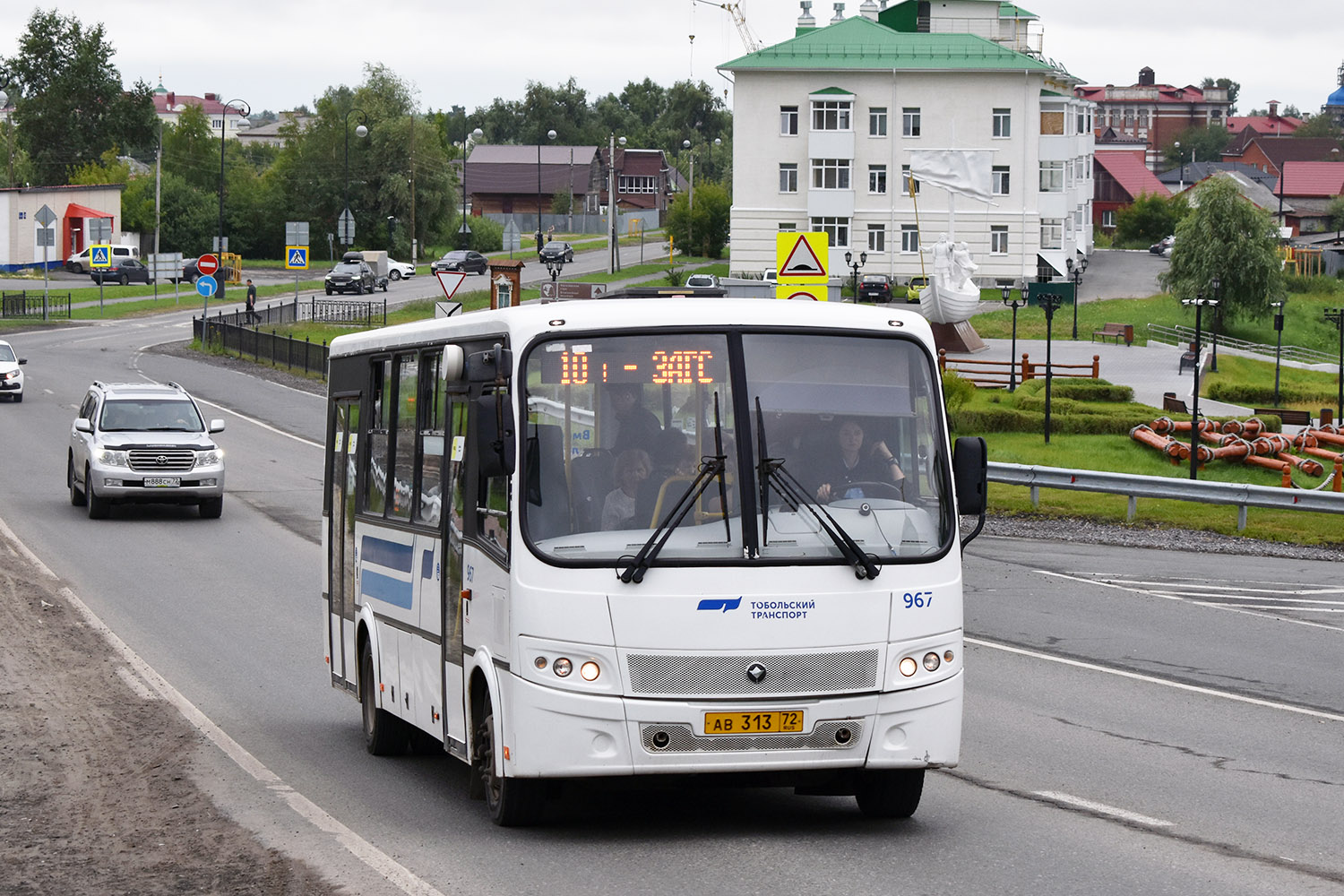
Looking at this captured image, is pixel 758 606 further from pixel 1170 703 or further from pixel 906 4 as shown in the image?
pixel 906 4

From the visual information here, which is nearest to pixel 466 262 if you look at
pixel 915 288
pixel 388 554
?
pixel 915 288

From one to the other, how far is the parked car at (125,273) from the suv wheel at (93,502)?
233ft

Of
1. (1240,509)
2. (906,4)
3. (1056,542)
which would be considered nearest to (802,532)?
(1056,542)

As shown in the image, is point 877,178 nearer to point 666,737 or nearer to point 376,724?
point 376,724

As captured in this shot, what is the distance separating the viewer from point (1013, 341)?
166 feet

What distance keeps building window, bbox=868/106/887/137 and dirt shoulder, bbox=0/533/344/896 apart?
78379 mm

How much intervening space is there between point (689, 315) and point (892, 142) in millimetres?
84001

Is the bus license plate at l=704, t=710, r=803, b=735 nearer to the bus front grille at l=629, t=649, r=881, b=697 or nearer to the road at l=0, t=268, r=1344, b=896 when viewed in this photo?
the bus front grille at l=629, t=649, r=881, b=697

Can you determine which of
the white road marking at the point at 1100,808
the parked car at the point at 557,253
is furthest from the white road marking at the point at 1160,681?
the parked car at the point at 557,253

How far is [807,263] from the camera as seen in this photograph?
23.0 metres

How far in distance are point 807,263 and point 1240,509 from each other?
8585mm

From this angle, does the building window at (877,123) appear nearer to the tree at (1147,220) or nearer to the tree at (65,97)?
the tree at (1147,220)

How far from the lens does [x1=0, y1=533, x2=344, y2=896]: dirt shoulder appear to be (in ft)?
25.4

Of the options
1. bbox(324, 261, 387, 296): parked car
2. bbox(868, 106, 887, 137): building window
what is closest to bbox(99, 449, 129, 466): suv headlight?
bbox(324, 261, 387, 296): parked car
